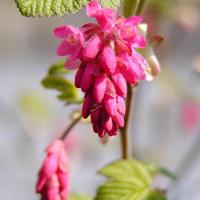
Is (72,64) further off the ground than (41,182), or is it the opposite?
(72,64)

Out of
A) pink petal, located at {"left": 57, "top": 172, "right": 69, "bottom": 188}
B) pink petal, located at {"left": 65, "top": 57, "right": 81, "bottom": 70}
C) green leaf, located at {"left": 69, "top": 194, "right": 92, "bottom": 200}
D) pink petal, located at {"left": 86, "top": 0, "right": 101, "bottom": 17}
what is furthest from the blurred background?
pink petal, located at {"left": 86, "top": 0, "right": 101, "bottom": 17}

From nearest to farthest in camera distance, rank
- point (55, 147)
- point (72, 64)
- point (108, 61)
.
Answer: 1. point (108, 61)
2. point (72, 64)
3. point (55, 147)

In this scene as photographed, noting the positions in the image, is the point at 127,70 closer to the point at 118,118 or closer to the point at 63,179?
the point at 118,118

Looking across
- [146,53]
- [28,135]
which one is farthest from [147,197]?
[28,135]

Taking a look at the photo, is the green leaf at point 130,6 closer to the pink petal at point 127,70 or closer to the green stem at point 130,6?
the green stem at point 130,6

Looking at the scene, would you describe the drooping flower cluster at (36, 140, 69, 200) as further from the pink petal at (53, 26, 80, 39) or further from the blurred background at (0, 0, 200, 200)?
the blurred background at (0, 0, 200, 200)

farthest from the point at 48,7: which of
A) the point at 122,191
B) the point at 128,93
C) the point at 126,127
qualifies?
the point at 122,191

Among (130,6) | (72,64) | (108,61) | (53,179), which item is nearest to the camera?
(108,61)
